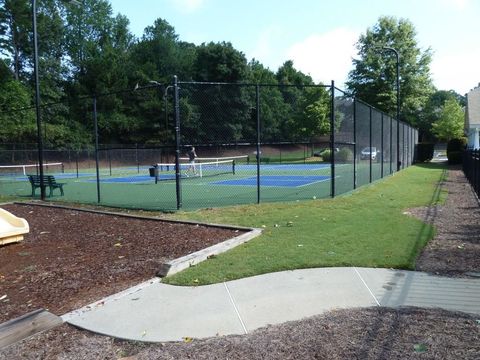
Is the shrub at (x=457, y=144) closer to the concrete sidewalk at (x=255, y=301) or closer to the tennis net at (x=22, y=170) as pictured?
the tennis net at (x=22, y=170)

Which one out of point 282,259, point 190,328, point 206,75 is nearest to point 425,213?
point 282,259

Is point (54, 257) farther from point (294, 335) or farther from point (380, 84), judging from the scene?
point (380, 84)

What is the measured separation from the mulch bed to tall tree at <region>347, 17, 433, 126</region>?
44.2m

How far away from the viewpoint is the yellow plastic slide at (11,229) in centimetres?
772

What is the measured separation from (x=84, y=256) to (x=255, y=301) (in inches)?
137

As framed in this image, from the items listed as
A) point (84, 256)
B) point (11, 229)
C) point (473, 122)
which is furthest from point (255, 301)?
point (473, 122)

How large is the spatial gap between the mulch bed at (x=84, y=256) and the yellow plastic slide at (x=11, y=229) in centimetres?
13

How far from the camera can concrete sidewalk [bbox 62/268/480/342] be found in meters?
4.10

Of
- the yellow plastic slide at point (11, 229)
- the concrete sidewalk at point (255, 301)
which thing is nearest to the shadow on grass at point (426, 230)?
the concrete sidewalk at point (255, 301)

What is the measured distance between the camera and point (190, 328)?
4043 millimetres

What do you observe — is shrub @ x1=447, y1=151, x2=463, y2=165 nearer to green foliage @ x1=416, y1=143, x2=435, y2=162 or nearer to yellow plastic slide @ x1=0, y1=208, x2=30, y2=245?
green foliage @ x1=416, y1=143, x2=435, y2=162

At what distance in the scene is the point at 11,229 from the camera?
7.92 metres

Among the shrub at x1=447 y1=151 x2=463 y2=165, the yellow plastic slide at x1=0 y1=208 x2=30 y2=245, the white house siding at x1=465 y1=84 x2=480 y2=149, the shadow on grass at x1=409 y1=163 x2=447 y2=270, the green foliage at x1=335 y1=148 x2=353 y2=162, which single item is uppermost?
the white house siding at x1=465 y1=84 x2=480 y2=149

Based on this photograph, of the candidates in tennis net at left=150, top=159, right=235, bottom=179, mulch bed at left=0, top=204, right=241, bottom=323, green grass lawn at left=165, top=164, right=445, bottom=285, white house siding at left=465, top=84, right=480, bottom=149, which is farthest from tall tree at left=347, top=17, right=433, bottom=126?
mulch bed at left=0, top=204, right=241, bottom=323
